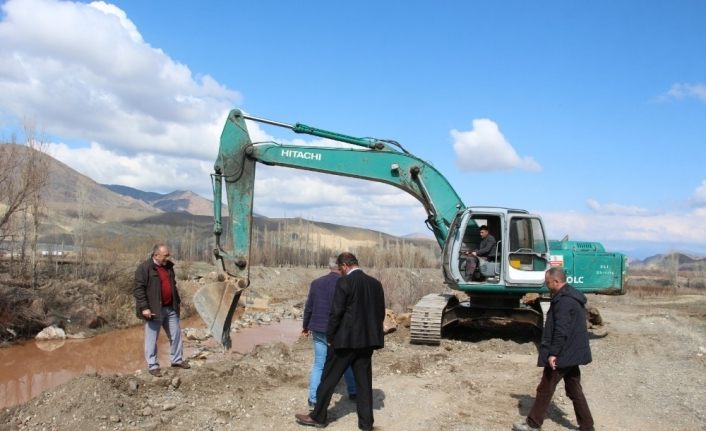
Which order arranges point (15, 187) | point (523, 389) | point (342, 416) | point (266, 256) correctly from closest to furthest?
point (342, 416) < point (523, 389) < point (15, 187) < point (266, 256)

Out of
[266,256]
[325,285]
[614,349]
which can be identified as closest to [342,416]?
[325,285]

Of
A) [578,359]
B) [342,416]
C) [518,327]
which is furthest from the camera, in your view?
[518,327]

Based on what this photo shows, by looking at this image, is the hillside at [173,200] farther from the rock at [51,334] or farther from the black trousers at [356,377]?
the black trousers at [356,377]

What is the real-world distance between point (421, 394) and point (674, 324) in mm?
11979

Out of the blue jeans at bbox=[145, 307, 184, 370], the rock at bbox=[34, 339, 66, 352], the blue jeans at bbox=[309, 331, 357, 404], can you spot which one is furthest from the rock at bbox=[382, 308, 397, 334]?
the rock at bbox=[34, 339, 66, 352]

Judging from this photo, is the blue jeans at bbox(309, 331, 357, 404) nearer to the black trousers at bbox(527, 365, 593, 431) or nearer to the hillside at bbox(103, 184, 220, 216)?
the black trousers at bbox(527, 365, 593, 431)

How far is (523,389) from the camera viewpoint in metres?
8.16

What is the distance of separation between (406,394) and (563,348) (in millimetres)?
2430

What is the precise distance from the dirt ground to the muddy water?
6.90ft

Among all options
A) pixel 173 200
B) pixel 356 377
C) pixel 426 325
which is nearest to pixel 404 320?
pixel 426 325

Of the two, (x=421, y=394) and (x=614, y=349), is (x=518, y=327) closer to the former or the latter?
(x=614, y=349)

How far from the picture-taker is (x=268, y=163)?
36.1 feet

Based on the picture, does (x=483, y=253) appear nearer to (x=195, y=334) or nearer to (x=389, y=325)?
(x=389, y=325)

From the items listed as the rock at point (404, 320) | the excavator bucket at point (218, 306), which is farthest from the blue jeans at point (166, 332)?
the rock at point (404, 320)
